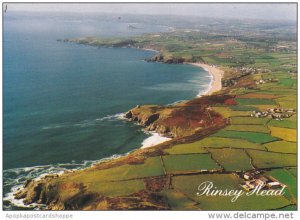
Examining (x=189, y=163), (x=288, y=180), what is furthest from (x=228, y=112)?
(x=288, y=180)

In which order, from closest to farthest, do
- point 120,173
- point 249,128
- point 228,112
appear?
1. point 120,173
2. point 249,128
3. point 228,112

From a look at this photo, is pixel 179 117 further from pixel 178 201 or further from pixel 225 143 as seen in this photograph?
pixel 178 201

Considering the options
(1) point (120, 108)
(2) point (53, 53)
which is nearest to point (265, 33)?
(2) point (53, 53)

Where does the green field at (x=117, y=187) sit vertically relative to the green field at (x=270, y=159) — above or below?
below

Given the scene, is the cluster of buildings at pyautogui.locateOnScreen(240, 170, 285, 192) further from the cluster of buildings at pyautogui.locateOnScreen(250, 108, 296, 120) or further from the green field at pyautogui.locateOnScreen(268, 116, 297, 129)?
the cluster of buildings at pyautogui.locateOnScreen(250, 108, 296, 120)

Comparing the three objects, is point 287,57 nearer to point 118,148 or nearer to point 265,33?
point 265,33

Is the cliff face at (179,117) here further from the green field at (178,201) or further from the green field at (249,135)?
the green field at (178,201)

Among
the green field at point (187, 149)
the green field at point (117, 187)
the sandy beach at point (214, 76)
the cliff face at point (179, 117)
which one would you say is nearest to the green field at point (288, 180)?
the green field at point (187, 149)
